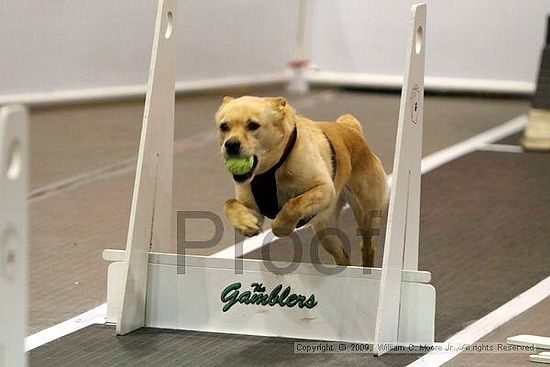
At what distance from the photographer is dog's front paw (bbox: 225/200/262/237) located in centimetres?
332

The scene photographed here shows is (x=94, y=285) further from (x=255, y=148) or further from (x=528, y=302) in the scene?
(x=528, y=302)

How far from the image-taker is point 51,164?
21.0 ft

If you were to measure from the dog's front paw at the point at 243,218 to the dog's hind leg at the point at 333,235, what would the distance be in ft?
1.28

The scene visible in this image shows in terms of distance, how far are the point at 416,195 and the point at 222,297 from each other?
64 cm

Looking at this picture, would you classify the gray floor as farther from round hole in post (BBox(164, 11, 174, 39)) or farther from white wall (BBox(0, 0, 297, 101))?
round hole in post (BBox(164, 11, 174, 39))

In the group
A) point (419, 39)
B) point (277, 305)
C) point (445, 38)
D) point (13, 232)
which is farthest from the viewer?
point (445, 38)

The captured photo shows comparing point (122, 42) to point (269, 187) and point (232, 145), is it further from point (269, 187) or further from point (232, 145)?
point (232, 145)

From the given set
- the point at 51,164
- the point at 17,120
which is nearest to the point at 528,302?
the point at 17,120

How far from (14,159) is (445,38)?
725 cm

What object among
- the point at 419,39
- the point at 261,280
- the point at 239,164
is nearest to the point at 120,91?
the point at 261,280

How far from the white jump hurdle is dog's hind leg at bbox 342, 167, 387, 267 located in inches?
7.7

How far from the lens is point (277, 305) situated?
3.56 metres

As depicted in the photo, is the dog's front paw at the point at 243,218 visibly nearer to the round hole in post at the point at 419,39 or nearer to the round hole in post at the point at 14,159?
the round hole in post at the point at 419,39

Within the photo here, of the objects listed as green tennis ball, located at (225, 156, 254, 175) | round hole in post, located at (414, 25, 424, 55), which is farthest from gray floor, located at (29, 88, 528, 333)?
round hole in post, located at (414, 25, 424, 55)
